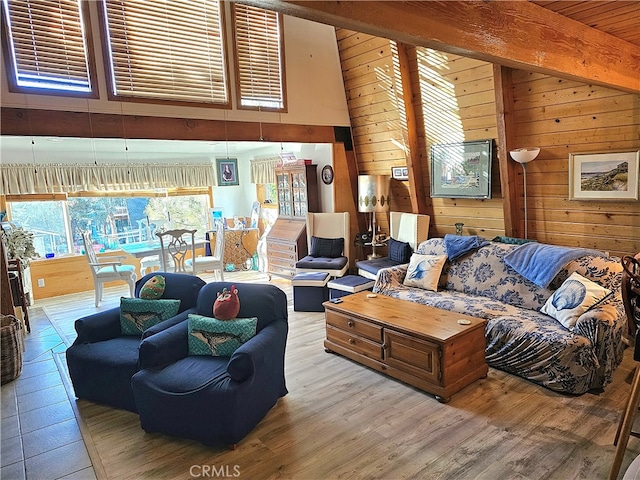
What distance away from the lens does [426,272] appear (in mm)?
4184

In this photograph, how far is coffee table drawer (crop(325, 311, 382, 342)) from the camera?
10.6 ft

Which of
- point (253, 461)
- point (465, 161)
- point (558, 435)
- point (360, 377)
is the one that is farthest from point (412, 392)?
point (465, 161)

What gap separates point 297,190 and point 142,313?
3376mm

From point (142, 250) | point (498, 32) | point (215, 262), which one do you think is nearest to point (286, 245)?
point (215, 262)

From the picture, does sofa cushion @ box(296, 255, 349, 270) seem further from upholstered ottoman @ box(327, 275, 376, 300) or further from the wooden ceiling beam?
the wooden ceiling beam

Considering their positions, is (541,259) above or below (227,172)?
below

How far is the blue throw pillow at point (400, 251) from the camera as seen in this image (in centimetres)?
495

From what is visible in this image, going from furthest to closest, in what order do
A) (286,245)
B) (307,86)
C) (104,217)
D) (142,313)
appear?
1. (104,217)
2. (286,245)
3. (307,86)
4. (142,313)

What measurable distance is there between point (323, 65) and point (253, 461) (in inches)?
176

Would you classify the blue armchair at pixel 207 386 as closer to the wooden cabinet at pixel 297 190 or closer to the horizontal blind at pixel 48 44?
the horizontal blind at pixel 48 44

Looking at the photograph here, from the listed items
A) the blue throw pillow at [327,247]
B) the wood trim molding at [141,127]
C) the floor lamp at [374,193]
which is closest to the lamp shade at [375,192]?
the floor lamp at [374,193]

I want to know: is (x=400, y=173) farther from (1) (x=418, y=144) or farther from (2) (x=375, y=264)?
(2) (x=375, y=264)

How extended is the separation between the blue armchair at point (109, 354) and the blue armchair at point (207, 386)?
0.25 meters

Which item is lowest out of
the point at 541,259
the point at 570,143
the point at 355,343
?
the point at 355,343
